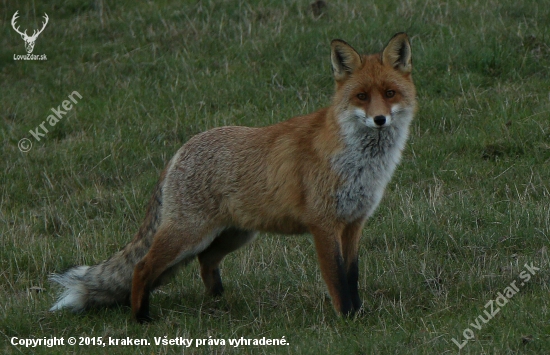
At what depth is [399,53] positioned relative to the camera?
5.47 m

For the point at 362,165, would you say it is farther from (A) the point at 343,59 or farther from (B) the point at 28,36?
(B) the point at 28,36

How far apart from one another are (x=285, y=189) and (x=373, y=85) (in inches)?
38.3

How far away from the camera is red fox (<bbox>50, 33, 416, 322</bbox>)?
5.33 m

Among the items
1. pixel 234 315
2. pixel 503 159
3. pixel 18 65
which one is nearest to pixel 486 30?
pixel 503 159

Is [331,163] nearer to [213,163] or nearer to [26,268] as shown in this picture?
[213,163]

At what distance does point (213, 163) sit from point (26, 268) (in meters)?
2.15

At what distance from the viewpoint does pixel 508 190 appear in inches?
287

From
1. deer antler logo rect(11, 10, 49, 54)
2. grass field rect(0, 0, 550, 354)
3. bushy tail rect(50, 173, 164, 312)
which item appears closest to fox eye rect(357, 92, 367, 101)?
grass field rect(0, 0, 550, 354)

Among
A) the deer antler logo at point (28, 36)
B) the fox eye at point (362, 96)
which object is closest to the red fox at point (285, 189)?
the fox eye at point (362, 96)

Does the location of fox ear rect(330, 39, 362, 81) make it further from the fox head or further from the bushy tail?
the bushy tail

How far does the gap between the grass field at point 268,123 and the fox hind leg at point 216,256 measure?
5.7 inches

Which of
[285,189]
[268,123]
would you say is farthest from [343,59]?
[268,123]

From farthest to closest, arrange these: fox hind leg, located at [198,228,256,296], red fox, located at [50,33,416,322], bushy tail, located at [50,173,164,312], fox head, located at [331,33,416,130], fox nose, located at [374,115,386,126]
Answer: fox hind leg, located at [198,228,256,296] < bushy tail, located at [50,173,164,312] < red fox, located at [50,33,416,322] < fox head, located at [331,33,416,130] < fox nose, located at [374,115,386,126]

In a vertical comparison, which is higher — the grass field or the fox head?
the fox head
